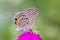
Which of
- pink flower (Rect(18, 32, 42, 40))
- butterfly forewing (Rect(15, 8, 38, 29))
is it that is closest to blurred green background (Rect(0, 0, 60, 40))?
butterfly forewing (Rect(15, 8, 38, 29))

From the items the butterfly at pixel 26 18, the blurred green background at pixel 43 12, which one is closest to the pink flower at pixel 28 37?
the butterfly at pixel 26 18

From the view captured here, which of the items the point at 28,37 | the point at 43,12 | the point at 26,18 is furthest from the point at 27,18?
the point at 43,12

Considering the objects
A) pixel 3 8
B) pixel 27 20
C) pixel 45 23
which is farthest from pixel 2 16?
pixel 27 20

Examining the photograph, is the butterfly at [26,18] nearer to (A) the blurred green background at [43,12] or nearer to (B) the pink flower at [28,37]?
(B) the pink flower at [28,37]

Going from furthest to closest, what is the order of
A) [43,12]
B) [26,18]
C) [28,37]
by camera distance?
1. [43,12]
2. [26,18]
3. [28,37]

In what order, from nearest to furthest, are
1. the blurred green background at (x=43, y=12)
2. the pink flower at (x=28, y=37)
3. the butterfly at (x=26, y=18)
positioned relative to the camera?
1. the pink flower at (x=28, y=37)
2. the butterfly at (x=26, y=18)
3. the blurred green background at (x=43, y=12)

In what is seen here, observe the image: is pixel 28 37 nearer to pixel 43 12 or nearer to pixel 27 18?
pixel 27 18

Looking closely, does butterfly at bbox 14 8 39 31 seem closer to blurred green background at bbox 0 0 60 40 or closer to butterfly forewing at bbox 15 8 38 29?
butterfly forewing at bbox 15 8 38 29

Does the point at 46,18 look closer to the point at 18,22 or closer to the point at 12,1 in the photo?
the point at 12,1
